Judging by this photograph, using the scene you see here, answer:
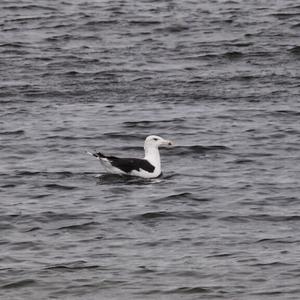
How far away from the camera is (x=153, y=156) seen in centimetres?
2023

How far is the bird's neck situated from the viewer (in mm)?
20062

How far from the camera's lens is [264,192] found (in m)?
18.0

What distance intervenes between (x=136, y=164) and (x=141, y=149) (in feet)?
6.72

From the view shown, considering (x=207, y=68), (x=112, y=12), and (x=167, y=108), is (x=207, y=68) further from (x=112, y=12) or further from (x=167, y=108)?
(x=112, y=12)

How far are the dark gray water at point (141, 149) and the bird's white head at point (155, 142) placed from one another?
1.36 feet

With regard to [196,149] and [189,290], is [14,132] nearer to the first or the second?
[196,149]

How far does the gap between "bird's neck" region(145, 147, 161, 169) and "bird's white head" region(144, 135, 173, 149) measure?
106mm

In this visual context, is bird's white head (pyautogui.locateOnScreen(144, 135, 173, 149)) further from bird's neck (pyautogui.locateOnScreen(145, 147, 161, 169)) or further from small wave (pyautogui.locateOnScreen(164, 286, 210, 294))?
small wave (pyautogui.locateOnScreen(164, 286, 210, 294))

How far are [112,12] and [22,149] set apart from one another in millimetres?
13996

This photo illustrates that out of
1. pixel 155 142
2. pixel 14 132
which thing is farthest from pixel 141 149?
pixel 14 132

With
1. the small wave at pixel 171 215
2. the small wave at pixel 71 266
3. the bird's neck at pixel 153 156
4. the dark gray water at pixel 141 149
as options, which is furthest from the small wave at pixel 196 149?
the small wave at pixel 71 266

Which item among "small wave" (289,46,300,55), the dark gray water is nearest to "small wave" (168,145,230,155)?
the dark gray water

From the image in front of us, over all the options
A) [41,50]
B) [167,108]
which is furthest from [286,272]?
[41,50]

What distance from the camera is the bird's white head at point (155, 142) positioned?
20.6m
